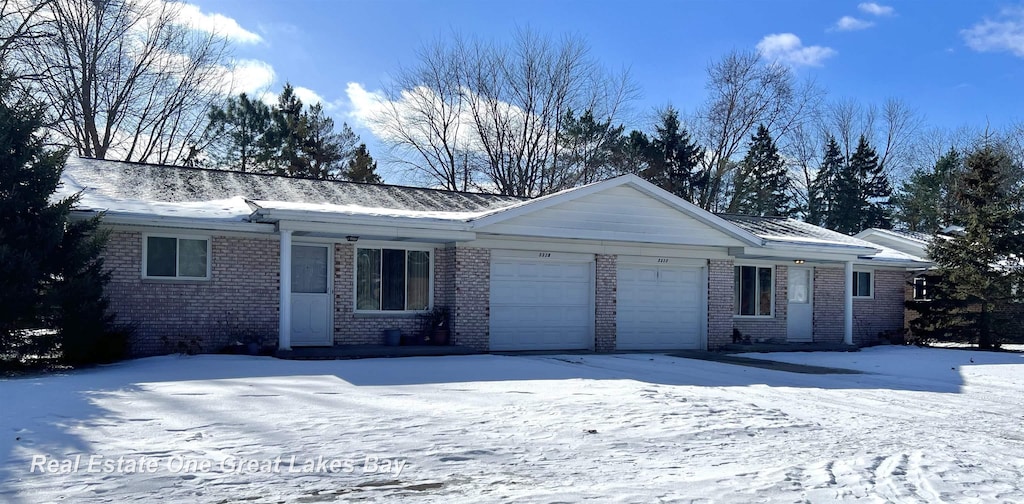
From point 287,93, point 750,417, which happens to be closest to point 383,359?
point 750,417

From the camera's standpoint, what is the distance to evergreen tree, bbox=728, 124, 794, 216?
140 ft

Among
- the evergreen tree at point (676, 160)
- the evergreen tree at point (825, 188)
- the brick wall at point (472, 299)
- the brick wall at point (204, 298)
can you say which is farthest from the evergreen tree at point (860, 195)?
the brick wall at point (204, 298)

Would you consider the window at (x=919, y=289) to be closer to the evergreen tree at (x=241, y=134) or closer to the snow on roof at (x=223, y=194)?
the snow on roof at (x=223, y=194)

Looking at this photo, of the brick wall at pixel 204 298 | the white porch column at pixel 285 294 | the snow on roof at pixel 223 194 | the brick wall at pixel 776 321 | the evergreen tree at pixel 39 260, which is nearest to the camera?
the evergreen tree at pixel 39 260

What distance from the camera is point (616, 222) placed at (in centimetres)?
1677

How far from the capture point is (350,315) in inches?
611

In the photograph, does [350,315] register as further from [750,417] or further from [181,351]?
[750,417]

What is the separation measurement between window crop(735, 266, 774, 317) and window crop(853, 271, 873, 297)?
3.33 meters

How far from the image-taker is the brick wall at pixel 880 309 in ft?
70.5

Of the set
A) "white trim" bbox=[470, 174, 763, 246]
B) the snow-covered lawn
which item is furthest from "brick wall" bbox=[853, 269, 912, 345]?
the snow-covered lawn

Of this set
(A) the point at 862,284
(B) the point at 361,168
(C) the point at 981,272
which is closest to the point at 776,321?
(A) the point at 862,284

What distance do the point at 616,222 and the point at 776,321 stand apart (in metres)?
5.91

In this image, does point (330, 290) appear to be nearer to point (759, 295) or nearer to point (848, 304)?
point (759, 295)

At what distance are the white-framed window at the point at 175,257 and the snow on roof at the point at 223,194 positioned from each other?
0.58m
